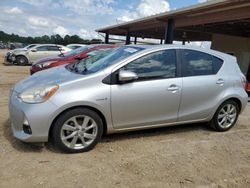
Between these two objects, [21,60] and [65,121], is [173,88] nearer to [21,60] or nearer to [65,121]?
[65,121]

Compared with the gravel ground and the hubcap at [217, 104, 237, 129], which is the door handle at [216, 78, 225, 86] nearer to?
the hubcap at [217, 104, 237, 129]

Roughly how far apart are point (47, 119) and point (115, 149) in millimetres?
1092

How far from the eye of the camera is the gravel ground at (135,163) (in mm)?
3163

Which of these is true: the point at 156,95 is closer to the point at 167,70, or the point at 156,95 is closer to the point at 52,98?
the point at 167,70

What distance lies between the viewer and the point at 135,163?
3604 millimetres

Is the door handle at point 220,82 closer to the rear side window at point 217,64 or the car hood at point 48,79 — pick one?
the rear side window at point 217,64

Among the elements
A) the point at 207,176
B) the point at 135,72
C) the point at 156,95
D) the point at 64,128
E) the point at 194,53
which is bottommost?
the point at 207,176

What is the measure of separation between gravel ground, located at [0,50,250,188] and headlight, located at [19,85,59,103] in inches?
28.4

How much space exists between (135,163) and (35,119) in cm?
141

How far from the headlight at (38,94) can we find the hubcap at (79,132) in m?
0.43

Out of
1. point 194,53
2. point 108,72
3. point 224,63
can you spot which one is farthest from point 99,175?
point 224,63

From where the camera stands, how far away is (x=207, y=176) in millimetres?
3402

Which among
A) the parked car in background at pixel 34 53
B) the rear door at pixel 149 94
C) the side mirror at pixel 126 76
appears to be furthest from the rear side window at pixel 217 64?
the parked car in background at pixel 34 53

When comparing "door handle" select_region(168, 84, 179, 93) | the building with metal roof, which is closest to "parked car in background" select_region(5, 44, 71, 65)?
the building with metal roof
